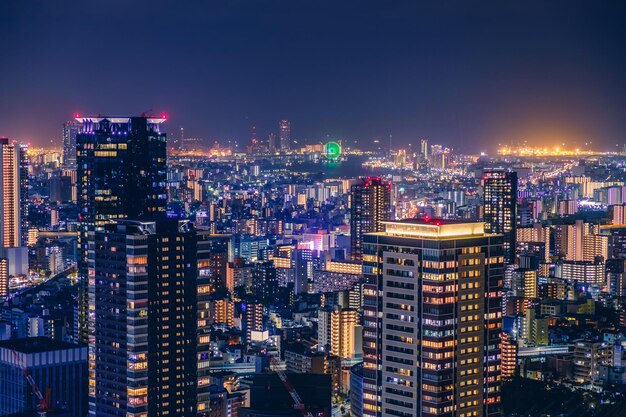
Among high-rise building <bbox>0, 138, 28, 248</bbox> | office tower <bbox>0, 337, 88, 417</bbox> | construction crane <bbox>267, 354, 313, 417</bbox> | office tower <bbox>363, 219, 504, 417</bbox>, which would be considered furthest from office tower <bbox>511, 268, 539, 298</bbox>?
office tower <bbox>363, 219, 504, 417</bbox>

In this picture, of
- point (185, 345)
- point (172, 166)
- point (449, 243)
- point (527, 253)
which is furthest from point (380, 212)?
point (449, 243)

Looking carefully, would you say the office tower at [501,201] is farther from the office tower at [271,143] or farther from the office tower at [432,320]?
the office tower at [432,320]

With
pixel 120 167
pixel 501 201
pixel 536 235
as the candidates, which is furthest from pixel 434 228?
pixel 536 235

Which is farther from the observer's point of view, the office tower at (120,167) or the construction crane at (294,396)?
the office tower at (120,167)

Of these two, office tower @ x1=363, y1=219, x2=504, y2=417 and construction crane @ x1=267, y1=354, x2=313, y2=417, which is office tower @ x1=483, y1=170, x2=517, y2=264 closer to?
construction crane @ x1=267, y1=354, x2=313, y2=417

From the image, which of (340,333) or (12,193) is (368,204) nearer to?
(12,193)

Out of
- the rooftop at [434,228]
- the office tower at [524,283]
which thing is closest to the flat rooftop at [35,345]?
the rooftop at [434,228]
